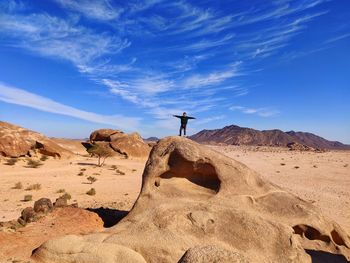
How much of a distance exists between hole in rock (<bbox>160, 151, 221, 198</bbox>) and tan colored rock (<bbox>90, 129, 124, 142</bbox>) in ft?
119

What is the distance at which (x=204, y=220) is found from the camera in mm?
8789

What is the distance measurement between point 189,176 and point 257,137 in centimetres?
14039

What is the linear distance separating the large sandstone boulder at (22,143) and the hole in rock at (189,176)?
83.4 feet

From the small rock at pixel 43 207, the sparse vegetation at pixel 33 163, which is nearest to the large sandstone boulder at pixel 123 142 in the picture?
the sparse vegetation at pixel 33 163

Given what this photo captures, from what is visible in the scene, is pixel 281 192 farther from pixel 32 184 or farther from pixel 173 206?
pixel 32 184

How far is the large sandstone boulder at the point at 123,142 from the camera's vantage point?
42125 mm

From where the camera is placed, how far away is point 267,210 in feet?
31.2

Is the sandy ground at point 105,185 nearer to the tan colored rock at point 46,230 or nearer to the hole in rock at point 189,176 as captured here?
the tan colored rock at point 46,230

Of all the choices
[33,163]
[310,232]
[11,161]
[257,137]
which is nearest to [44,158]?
[33,163]

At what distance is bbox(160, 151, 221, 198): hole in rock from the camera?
10327mm

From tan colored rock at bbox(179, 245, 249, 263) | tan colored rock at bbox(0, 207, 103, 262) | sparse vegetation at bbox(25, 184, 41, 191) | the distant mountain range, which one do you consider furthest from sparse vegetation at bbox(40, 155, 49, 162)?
the distant mountain range

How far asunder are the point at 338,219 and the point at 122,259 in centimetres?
1030

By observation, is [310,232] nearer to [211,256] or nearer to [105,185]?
[211,256]

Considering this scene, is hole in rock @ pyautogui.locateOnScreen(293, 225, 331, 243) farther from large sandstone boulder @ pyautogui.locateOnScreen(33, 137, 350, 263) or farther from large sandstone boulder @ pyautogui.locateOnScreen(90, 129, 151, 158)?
large sandstone boulder @ pyautogui.locateOnScreen(90, 129, 151, 158)
